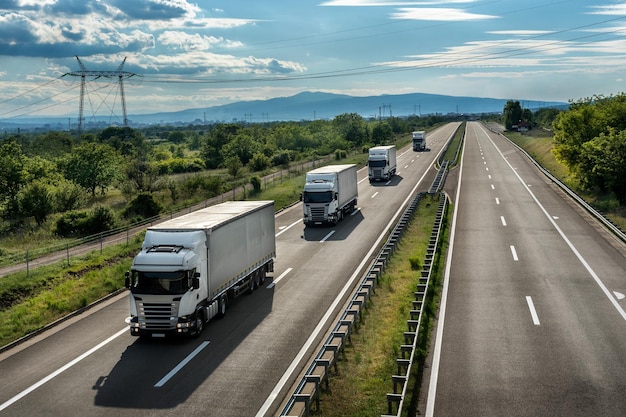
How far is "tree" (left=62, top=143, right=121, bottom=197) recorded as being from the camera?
230ft

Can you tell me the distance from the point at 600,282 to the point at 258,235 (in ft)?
50.9

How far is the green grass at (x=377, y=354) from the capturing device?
14.9 m

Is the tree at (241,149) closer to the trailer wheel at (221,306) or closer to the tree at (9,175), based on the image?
the tree at (9,175)

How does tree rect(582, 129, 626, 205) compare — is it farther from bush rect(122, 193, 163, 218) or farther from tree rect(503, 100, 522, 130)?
tree rect(503, 100, 522, 130)

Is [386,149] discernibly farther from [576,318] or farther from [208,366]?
[208,366]

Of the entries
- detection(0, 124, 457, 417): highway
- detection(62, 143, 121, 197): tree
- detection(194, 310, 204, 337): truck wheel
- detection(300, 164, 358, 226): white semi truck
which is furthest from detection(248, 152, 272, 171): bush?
detection(194, 310, 204, 337): truck wheel

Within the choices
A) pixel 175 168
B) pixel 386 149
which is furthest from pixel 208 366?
pixel 175 168

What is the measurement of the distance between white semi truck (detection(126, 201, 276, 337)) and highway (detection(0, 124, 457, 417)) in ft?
2.53

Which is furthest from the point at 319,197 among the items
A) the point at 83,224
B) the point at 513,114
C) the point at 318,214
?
the point at 513,114

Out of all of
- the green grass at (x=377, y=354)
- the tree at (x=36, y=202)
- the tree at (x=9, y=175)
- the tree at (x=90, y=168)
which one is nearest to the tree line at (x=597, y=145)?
the green grass at (x=377, y=354)

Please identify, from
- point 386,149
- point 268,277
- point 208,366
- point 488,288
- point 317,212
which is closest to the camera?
point 208,366

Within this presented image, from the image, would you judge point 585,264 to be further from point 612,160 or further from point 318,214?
point 612,160

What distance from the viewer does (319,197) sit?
136 feet

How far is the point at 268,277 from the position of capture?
1151 inches
